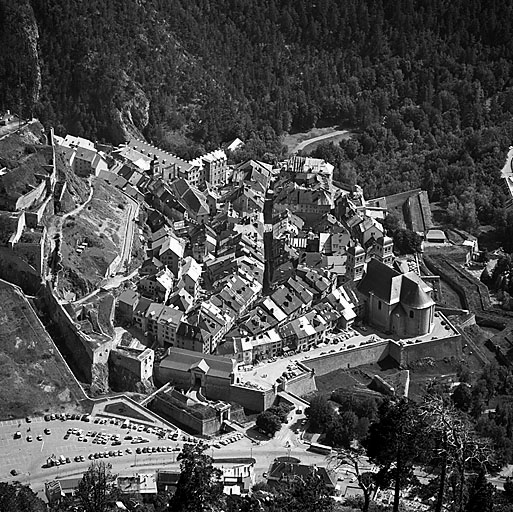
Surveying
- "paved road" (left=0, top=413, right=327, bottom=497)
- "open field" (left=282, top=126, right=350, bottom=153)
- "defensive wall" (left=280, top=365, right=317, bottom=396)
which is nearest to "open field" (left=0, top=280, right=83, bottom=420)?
"paved road" (left=0, top=413, right=327, bottom=497)

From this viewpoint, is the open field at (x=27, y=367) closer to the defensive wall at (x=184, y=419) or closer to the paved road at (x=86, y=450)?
the paved road at (x=86, y=450)

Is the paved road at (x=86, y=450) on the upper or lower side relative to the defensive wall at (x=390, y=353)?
upper

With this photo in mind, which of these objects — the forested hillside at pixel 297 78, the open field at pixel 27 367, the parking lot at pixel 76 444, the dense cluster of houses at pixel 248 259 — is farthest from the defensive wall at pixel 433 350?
the forested hillside at pixel 297 78

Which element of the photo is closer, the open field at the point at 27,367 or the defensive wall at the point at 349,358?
the open field at the point at 27,367

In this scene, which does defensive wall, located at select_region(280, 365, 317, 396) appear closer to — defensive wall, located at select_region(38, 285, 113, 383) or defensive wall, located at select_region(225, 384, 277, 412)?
defensive wall, located at select_region(225, 384, 277, 412)

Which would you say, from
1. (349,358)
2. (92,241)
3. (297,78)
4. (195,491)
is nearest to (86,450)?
(195,491)

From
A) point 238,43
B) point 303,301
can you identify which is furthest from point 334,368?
point 238,43

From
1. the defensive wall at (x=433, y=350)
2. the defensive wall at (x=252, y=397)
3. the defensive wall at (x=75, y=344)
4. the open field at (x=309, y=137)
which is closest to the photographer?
the defensive wall at (x=252, y=397)
